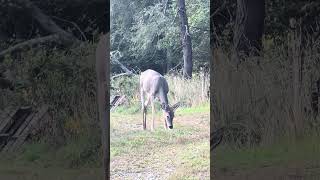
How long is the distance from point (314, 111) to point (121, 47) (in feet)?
6.94

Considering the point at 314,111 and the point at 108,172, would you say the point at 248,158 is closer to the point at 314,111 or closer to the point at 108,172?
the point at 314,111

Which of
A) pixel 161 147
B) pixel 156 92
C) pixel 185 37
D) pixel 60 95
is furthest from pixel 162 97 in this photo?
pixel 60 95

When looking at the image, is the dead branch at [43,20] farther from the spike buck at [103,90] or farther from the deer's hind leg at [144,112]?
the deer's hind leg at [144,112]

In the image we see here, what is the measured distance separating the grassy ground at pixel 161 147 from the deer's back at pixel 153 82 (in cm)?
26

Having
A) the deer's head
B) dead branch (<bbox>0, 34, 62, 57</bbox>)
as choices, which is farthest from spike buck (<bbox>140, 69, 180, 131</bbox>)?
dead branch (<bbox>0, 34, 62, 57</bbox>)

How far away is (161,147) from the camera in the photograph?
6.30 m

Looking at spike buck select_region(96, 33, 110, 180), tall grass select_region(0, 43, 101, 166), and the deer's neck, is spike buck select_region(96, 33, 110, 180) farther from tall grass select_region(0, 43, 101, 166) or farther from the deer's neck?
the deer's neck

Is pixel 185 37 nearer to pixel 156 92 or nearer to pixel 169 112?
pixel 156 92

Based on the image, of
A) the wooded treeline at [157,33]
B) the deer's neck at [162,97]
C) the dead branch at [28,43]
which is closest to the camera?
the wooded treeline at [157,33]

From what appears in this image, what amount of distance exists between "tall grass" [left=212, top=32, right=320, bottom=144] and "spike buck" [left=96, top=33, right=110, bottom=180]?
3.73 feet

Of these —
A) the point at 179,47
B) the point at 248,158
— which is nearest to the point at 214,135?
the point at 248,158

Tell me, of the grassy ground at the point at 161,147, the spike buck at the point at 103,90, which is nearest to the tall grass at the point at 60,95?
the spike buck at the point at 103,90

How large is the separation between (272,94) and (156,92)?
3.94 ft

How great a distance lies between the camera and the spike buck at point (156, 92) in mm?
6238
